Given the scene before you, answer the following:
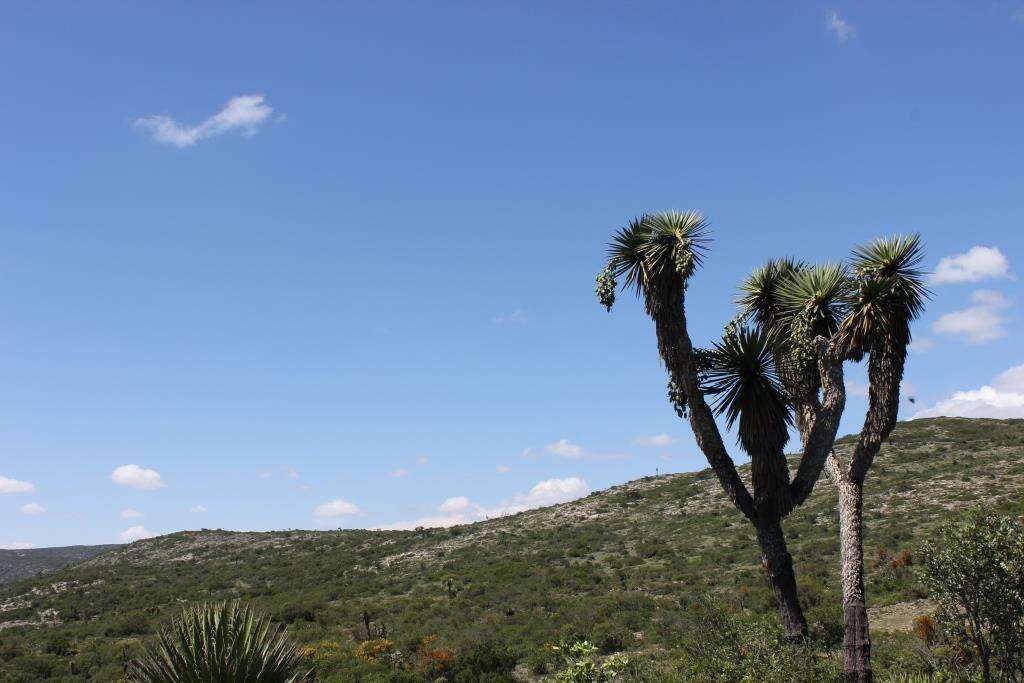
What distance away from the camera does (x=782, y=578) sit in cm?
1409

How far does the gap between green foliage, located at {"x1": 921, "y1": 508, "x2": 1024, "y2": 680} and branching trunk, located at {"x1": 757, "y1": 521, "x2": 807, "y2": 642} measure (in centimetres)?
418

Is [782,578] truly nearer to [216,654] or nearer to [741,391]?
[741,391]

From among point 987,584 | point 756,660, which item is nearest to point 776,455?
point 756,660

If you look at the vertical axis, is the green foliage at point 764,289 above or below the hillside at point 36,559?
above

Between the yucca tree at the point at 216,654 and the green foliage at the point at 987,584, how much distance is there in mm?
13584

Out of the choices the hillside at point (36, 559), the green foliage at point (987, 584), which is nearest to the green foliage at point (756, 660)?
the green foliage at point (987, 584)

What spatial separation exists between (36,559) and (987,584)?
124359 mm

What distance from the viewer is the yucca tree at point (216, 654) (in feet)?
32.0

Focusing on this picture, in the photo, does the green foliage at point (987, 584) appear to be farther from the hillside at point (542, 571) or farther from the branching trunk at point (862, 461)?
the hillside at point (542, 571)

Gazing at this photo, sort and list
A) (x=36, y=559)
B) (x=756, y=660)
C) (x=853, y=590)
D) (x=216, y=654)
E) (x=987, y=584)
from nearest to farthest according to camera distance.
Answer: (x=216, y=654) → (x=756, y=660) → (x=853, y=590) → (x=987, y=584) → (x=36, y=559)

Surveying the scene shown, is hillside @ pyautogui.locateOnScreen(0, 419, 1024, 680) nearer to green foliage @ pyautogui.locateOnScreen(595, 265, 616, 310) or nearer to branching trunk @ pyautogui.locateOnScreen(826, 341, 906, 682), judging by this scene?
branching trunk @ pyautogui.locateOnScreen(826, 341, 906, 682)

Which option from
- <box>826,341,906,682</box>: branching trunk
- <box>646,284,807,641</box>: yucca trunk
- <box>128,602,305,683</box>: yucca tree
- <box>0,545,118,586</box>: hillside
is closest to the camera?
<box>128,602,305,683</box>: yucca tree

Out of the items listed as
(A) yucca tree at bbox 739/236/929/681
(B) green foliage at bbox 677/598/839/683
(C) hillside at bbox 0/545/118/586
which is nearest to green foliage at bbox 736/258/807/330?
(A) yucca tree at bbox 739/236/929/681

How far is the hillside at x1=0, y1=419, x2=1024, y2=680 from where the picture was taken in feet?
98.3
